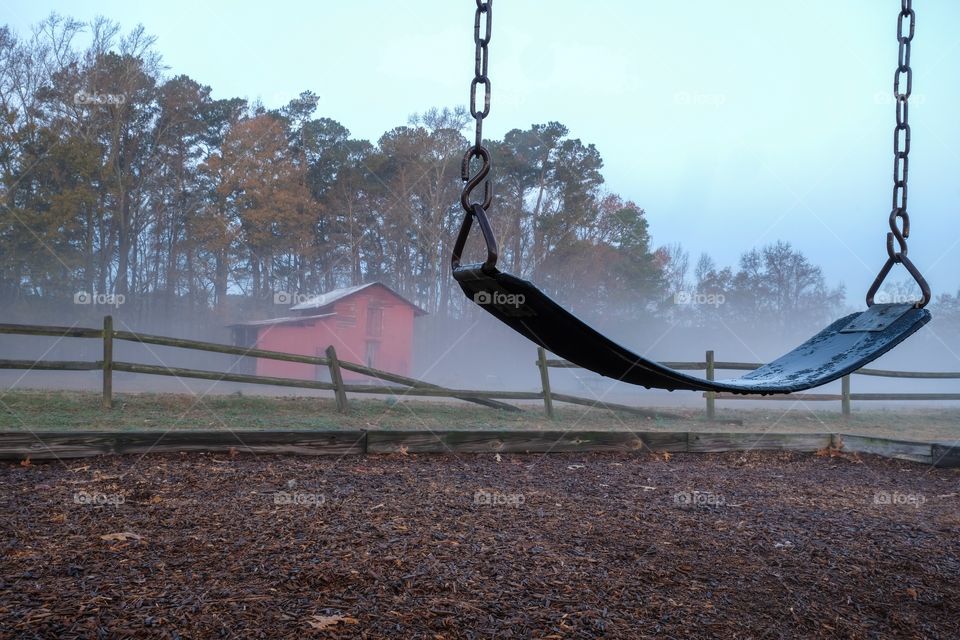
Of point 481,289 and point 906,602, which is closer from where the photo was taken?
point 481,289

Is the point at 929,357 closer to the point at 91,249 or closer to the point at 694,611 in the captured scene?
the point at 91,249

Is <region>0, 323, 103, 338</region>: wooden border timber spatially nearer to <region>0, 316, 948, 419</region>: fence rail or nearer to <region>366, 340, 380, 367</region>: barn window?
<region>0, 316, 948, 419</region>: fence rail

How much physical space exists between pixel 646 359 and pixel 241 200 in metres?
25.1

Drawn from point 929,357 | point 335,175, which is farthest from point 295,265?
point 929,357

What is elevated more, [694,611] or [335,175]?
[335,175]

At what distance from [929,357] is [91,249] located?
48813mm

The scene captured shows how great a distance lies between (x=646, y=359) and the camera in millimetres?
2418

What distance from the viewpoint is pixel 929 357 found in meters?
47.6

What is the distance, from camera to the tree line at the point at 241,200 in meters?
22.3

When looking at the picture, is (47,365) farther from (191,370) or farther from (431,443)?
(431,443)

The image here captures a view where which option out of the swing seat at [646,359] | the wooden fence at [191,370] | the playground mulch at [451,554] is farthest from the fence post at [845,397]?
the swing seat at [646,359]

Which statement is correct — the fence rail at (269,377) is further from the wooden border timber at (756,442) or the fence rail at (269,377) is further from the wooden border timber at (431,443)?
the wooden border timber at (431,443)

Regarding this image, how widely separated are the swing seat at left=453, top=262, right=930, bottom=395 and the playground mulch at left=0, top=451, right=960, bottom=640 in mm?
719

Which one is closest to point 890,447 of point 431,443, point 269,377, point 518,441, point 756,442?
point 756,442
